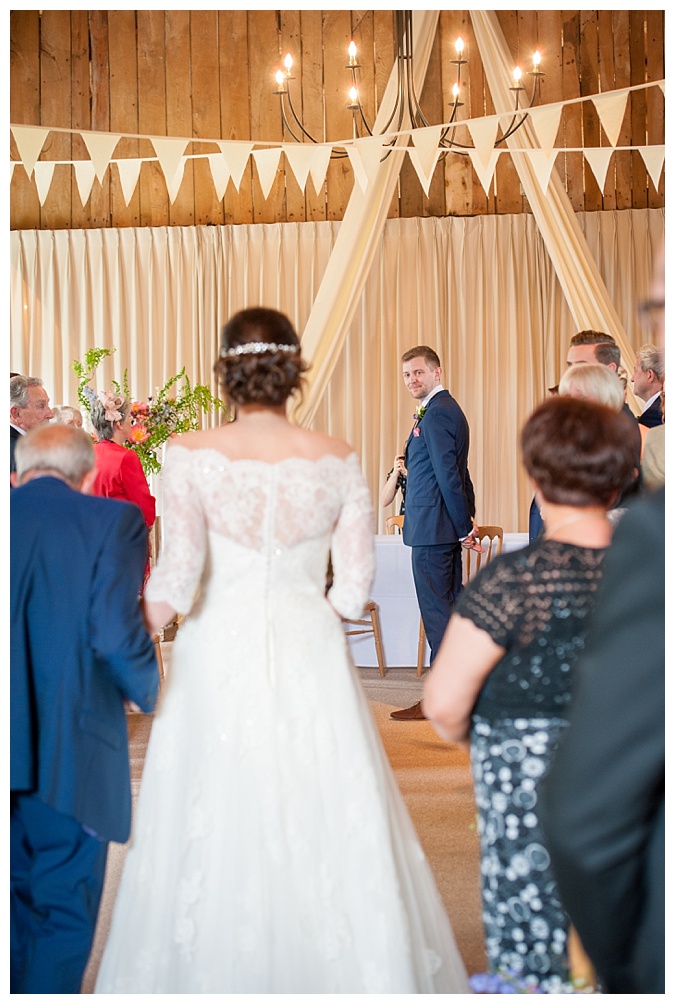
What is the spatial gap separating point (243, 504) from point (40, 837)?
864 millimetres

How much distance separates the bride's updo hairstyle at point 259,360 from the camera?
2.47m

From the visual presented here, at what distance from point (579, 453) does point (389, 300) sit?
22.9ft

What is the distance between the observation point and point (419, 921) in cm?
238

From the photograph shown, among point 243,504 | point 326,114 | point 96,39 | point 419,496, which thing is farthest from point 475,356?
point 243,504

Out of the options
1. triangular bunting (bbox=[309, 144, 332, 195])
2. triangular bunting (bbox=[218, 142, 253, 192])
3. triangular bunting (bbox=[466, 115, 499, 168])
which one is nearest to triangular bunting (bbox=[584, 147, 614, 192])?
triangular bunting (bbox=[466, 115, 499, 168])

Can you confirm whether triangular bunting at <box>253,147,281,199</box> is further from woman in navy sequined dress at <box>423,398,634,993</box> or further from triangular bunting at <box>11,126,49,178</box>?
woman in navy sequined dress at <box>423,398,634,993</box>

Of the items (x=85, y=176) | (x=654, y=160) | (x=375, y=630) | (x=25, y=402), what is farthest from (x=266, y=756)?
(x=654, y=160)

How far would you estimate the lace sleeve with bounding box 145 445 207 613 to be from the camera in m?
2.39

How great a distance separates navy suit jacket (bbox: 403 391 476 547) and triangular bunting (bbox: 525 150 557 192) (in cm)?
179

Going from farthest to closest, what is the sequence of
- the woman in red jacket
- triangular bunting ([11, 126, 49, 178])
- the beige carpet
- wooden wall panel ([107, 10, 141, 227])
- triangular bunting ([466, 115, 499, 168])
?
wooden wall panel ([107, 10, 141, 227])
triangular bunting ([466, 115, 499, 168])
triangular bunting ([11, 126, 49, 178])
the woman in red jacket
the beige carpet

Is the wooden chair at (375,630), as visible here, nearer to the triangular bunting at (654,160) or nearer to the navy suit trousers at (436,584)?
the navy suit trousers at (436,584)

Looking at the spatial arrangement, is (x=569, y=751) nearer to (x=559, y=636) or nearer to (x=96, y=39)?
(x=559, y=636)

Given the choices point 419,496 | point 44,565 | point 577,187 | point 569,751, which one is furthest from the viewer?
point 577,187

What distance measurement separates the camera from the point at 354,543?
2.51 metres
